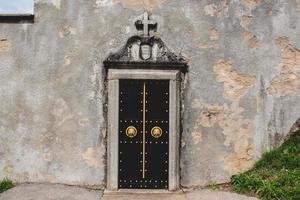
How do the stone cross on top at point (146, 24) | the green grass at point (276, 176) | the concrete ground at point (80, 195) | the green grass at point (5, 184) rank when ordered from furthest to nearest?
the stone cross on top at point (146, 24) → the green grass at point (5, 184) → the concrete ground at point (80, 195) → the green grass at point (276, 176)

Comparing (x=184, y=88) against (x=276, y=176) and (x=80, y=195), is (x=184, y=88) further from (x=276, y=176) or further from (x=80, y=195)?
(x=80, y=195)

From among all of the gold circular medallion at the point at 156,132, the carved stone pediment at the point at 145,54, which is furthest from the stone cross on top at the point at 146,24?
the gold circular medallion at the point at 156,132

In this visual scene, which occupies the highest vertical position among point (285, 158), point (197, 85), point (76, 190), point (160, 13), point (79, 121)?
point (160, 13)

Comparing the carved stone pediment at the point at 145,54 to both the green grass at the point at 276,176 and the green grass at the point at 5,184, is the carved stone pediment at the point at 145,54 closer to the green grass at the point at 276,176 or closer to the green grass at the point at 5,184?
the green grass at the point at 276,176

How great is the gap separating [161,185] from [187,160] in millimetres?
651

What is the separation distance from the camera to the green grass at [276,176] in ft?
26.2

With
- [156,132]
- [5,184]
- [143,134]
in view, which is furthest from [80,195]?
[156,132]

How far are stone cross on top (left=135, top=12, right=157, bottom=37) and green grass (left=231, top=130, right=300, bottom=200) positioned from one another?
3052mm

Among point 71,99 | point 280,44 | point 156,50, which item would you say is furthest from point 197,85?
point 71,99

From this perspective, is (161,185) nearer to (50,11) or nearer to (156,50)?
(156,50)

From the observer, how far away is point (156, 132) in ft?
30.0

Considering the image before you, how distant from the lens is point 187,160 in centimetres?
920

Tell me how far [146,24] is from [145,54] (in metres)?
Result: 0.54

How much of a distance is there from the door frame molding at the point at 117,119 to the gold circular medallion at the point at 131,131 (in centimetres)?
20
